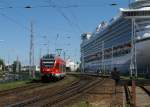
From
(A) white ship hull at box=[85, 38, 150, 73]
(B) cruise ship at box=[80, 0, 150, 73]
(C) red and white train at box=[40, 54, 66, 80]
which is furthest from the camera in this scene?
(A) white ship hull at box=[85, 38, 150, 73]

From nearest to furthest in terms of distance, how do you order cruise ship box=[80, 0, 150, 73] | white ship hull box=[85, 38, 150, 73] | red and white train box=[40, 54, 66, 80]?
red and white train box=[40, 54, 66, 80], cruise ship box=[80, 0, 150, 73], white ship hull box=[85, 38, 150, 73]

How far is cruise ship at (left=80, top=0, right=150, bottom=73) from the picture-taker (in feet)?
296

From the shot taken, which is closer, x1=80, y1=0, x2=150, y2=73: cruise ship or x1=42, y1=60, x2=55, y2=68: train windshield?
x1=42, y1=60, x2=55, y2=68: train windshield

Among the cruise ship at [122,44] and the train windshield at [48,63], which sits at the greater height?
the cruise ship at [122,44]

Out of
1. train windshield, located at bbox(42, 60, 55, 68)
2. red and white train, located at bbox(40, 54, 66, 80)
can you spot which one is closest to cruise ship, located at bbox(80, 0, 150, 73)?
red and white train, located at bbox(40, 54, 66, 80)

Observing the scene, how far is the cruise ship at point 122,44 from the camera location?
90.2 m

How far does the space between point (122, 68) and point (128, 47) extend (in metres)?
6.25

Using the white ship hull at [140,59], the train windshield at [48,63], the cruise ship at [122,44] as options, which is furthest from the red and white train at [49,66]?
the white ship hull at [140,59]

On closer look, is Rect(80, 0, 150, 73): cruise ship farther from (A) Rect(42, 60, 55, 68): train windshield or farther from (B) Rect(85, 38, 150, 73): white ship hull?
(A) Rect(42, 60, 55, 68): train windshield

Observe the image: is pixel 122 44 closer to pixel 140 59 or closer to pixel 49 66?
pixel 140 59

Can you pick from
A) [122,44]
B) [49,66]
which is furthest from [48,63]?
[122,44]

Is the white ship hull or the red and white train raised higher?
the white ship hull

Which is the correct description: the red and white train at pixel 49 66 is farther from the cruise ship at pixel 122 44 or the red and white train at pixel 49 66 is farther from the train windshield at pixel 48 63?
the cruise ship at pixel 122 44

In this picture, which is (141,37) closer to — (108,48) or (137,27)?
(137,27)
